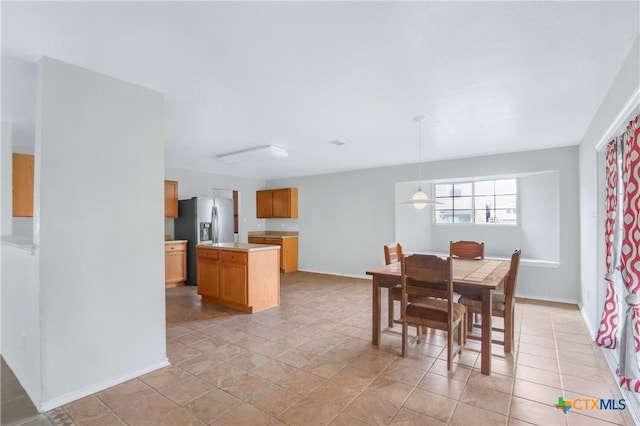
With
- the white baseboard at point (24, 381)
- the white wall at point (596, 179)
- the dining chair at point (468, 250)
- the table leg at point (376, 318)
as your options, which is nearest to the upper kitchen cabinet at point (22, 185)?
the white baseboard at point (24, 381)

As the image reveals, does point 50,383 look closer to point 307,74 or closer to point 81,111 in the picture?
point 81,111

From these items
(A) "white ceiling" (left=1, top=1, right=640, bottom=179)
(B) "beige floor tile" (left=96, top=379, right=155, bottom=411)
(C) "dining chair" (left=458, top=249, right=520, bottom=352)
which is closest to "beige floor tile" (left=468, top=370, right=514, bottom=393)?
(C) "dining chair" (left=458, top=249, right=520, bottom=352)

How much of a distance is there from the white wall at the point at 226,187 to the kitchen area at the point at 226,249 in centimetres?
8

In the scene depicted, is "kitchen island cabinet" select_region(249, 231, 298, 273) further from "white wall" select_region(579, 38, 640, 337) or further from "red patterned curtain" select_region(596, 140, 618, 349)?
"red patterned curtain" select_region(596, 140, 618, 349)

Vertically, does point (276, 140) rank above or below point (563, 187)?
above

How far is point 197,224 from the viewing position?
5.83 metres

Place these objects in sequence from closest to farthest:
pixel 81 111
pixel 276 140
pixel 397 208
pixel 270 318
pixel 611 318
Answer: pixel 81 111
pixel 611 318
pixel 270 318
pixel 276 140
pixel 397 208

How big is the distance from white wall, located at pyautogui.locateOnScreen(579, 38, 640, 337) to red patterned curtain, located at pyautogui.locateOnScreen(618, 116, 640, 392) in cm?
25

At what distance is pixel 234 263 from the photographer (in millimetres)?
4211

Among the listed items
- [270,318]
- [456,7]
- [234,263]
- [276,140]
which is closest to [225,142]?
[276,140]

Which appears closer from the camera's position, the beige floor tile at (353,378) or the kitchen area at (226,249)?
the beige floor tile at (353,378)

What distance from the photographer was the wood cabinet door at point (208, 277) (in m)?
4.47

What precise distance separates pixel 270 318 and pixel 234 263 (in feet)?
3.00

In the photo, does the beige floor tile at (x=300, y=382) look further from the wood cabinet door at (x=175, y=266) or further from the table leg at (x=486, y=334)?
the wood cabinet door at (x=175, y=266)
